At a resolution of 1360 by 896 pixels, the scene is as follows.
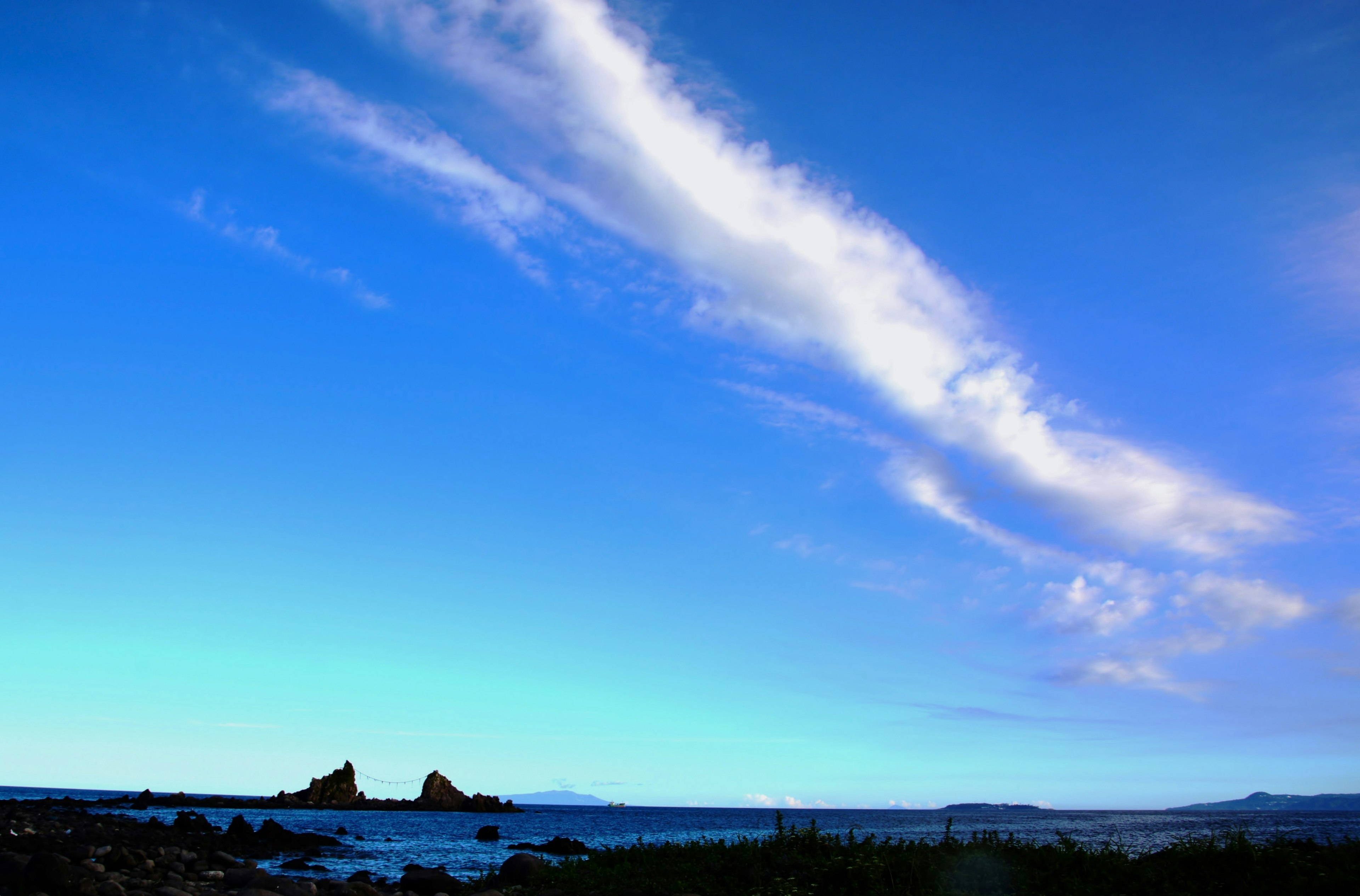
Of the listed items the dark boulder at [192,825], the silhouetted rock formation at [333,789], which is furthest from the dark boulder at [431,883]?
the silhouetted rock formation at [333,789]

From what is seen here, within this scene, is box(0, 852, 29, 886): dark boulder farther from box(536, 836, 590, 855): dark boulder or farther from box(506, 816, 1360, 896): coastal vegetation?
box(536, 836, 590, 855): dark boulder

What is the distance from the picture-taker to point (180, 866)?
102ft

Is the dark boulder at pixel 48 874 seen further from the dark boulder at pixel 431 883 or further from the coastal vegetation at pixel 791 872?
the dark boulder at pixel 431 883

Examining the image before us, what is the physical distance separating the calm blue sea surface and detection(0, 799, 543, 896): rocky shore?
3.49 meters

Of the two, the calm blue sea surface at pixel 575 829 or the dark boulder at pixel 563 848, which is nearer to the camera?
the dark boulder at pixel 563 848

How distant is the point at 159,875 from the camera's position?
29.1 metres

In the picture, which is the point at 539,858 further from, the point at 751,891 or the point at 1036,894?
the point at 1036,894

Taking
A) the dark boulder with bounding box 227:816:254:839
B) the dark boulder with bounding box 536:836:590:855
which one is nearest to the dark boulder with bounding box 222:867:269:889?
the dark boulder with bounding box 536:836:590:855

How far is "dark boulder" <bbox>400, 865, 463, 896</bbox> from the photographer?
26516 mm

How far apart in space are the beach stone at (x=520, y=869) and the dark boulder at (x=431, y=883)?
61.3 inches

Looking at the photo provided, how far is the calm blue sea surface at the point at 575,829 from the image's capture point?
46875mm

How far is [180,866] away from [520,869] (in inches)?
587

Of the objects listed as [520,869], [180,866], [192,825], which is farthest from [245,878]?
[192,825]

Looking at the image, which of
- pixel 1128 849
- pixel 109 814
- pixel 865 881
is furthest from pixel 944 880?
pixel 109 814
